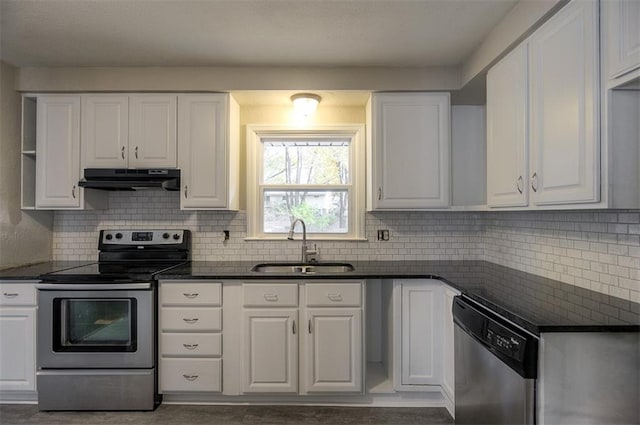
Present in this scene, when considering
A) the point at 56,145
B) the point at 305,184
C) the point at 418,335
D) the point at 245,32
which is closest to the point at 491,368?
the point at 418,335

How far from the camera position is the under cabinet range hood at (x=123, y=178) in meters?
2.62

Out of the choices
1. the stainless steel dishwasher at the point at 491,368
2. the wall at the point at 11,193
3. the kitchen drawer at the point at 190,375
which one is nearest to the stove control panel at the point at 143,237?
the wall at the point at 11,193

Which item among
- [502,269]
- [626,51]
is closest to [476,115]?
[502,269]

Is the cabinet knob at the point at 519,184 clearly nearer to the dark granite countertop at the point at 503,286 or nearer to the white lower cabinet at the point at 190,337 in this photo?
the dark granite countertop at the point at 503,286

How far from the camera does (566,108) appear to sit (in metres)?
1.53

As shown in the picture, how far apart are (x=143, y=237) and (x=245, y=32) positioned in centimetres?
181

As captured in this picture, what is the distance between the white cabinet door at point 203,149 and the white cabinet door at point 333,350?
1133 mm

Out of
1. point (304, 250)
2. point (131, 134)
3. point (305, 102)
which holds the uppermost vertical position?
point (305, 102)

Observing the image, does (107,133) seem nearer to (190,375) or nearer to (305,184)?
(305,184)

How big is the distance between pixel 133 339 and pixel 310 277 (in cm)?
121

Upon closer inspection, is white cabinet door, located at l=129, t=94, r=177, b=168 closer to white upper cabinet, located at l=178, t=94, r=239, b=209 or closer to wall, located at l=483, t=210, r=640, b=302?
white upper cabinet, located at l=178, t=94, r=239, b=209

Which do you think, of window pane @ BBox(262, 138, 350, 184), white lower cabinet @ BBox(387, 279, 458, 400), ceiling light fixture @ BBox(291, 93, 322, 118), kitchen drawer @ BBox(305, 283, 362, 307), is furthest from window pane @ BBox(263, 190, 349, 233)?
white lower cabinet @ BBox(387, 279, 458, 400)

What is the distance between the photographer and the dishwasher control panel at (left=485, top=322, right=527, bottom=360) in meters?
1.32

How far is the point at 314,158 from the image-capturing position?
3107 mm
